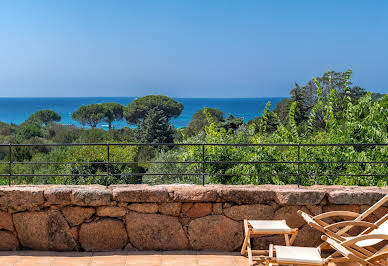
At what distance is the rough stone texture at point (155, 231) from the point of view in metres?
4.79

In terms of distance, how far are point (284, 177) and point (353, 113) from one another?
1.94m

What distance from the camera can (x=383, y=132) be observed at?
8.21 metres

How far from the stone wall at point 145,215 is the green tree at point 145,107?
116 ft

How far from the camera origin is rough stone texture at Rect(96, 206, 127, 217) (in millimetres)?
4785

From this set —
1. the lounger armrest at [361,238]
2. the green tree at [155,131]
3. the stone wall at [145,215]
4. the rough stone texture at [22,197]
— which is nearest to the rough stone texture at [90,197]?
the stone wall at [145,215]

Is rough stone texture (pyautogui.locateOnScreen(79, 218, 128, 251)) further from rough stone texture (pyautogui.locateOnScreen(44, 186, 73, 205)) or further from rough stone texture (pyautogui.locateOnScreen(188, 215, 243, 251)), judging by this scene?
rough stone texture (pyautogui.locateOnScreen(188, 215, 243, 251))

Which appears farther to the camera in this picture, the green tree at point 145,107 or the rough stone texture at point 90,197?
the green tree at point 145,107

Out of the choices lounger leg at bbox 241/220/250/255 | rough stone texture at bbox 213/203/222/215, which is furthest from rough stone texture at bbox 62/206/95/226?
lounger leg at bbox 241/220/250/255

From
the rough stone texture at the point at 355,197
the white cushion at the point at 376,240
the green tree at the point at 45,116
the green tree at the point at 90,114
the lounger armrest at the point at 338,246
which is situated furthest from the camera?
the green tree at the point at 45,116

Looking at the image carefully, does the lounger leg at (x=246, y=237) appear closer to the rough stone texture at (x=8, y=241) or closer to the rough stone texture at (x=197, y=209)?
the rough stone texture at (x=197, y=209)

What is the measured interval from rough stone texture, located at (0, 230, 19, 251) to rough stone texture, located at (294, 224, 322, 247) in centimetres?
303

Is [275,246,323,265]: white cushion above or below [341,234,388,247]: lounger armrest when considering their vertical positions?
below

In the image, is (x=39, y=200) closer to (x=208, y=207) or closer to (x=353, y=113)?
(x=208, y=207)

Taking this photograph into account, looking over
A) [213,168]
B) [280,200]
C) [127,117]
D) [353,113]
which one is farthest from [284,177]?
[127,117]
